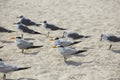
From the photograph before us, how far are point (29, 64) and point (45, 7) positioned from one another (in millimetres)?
8242

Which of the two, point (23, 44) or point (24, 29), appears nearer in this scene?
point (23, 44)

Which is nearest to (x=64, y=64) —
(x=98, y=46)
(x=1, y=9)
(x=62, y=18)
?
(x=98, y=46)

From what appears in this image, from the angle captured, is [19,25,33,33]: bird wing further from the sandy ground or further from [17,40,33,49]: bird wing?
[17,40,33,49]: bird wing

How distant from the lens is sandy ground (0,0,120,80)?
9.27m

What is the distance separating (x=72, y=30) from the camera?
1346cm

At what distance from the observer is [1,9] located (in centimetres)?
1659

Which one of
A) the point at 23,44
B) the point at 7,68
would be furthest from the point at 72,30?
the point at 7,68

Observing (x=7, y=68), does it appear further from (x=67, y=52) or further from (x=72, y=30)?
(x=72, y=30)

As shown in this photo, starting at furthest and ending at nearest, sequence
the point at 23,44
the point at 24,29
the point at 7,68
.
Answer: the point at 24,29 < the point at 23,44 < the point at 7,68

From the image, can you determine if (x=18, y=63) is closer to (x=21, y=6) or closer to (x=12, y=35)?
(x=12, y=35)

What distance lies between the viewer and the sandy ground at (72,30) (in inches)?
365

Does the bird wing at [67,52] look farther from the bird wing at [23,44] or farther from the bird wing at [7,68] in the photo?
the bird wing at [7,68]

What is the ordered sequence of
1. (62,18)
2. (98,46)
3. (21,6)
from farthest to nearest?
(21,6) → (62,18) → (98,46)

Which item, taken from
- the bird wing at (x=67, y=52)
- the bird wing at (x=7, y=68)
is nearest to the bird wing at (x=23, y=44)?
the bird wing at (x=67, y=52)
